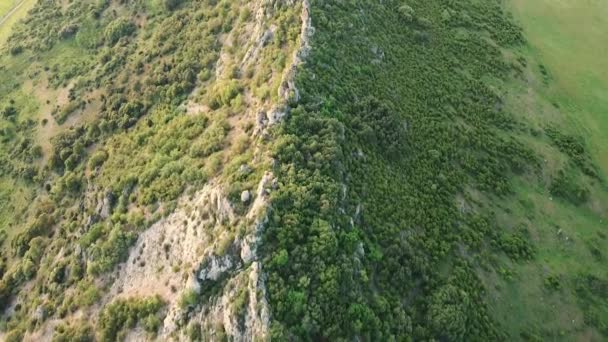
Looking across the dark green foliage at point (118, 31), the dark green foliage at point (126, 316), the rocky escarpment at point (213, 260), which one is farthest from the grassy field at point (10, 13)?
the dark green foliage at point (126, 316)

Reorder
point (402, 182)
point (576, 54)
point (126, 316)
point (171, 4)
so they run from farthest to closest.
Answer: point (576, 54) < point (171, 4) < point (402, 182) < point (126, 316)

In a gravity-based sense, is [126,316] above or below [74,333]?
above

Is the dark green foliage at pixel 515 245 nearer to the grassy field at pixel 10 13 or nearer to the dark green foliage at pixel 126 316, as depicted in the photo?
the dark green foliage at pixel 126 316

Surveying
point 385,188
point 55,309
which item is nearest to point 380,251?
point 385,188

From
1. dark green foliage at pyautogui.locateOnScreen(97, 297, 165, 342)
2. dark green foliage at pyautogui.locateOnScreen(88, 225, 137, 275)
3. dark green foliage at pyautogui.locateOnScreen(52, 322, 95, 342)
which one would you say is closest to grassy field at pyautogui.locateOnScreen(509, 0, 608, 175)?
dark green foliage at pyautogui.locateOnScreen(97, 297, 165, 342)

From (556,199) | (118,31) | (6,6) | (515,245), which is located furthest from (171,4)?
(556,199)

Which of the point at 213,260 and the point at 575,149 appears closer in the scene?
the point at 213,260

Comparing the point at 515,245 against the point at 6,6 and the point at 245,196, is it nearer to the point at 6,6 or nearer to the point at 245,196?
the point at 245,196

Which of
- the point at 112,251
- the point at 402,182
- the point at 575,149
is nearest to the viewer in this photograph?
the point at 112,251
